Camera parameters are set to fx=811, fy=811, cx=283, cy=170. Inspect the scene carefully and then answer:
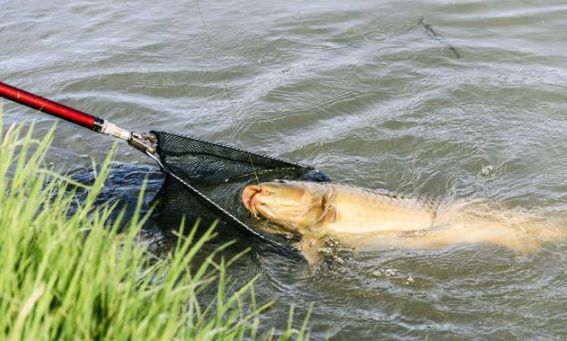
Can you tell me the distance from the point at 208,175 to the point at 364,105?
244 cm

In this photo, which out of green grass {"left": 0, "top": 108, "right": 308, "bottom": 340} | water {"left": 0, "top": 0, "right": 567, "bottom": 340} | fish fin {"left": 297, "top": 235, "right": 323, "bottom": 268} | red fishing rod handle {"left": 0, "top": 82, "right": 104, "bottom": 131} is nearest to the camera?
green grass {"left": 0, "top": 108, "right": 308, "bottom": 340}

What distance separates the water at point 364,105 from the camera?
4.94 m

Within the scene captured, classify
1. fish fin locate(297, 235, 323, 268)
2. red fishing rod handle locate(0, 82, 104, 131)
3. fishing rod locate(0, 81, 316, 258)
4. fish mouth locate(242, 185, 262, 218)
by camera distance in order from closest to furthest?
red fishing rod handle locate(0, 82, 104, 131) < fishing rod locate(0, 81, 316, 258) < fish fin locate(297, 235, 323, 268) < fish mouth locate(242, 185, 262, 218)

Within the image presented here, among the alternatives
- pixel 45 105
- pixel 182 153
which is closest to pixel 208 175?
pixel 182 153

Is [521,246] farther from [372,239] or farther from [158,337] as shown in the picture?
[158,337]

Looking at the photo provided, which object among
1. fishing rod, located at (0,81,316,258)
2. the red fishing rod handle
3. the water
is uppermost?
the red fishing rod handle

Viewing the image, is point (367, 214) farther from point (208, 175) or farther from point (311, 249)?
point (208, 175)

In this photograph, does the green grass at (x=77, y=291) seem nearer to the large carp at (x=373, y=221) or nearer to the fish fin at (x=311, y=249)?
the fish fin at (x=311, y=249)

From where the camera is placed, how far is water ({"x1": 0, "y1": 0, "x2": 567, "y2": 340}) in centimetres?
494

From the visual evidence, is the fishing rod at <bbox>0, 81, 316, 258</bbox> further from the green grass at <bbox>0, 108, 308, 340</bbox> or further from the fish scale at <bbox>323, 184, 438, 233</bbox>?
the green grass at <bbox>0, 108, 308, 340</bbox>

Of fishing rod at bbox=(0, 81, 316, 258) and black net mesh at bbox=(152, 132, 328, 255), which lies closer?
fishing rod at bbox=(0, 81, 316, 258)

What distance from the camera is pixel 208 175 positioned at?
573cm

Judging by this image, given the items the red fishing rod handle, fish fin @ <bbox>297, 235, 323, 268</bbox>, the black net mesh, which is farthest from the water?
the red fishing rod handle

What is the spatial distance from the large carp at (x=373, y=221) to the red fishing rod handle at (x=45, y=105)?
1.11 metres
